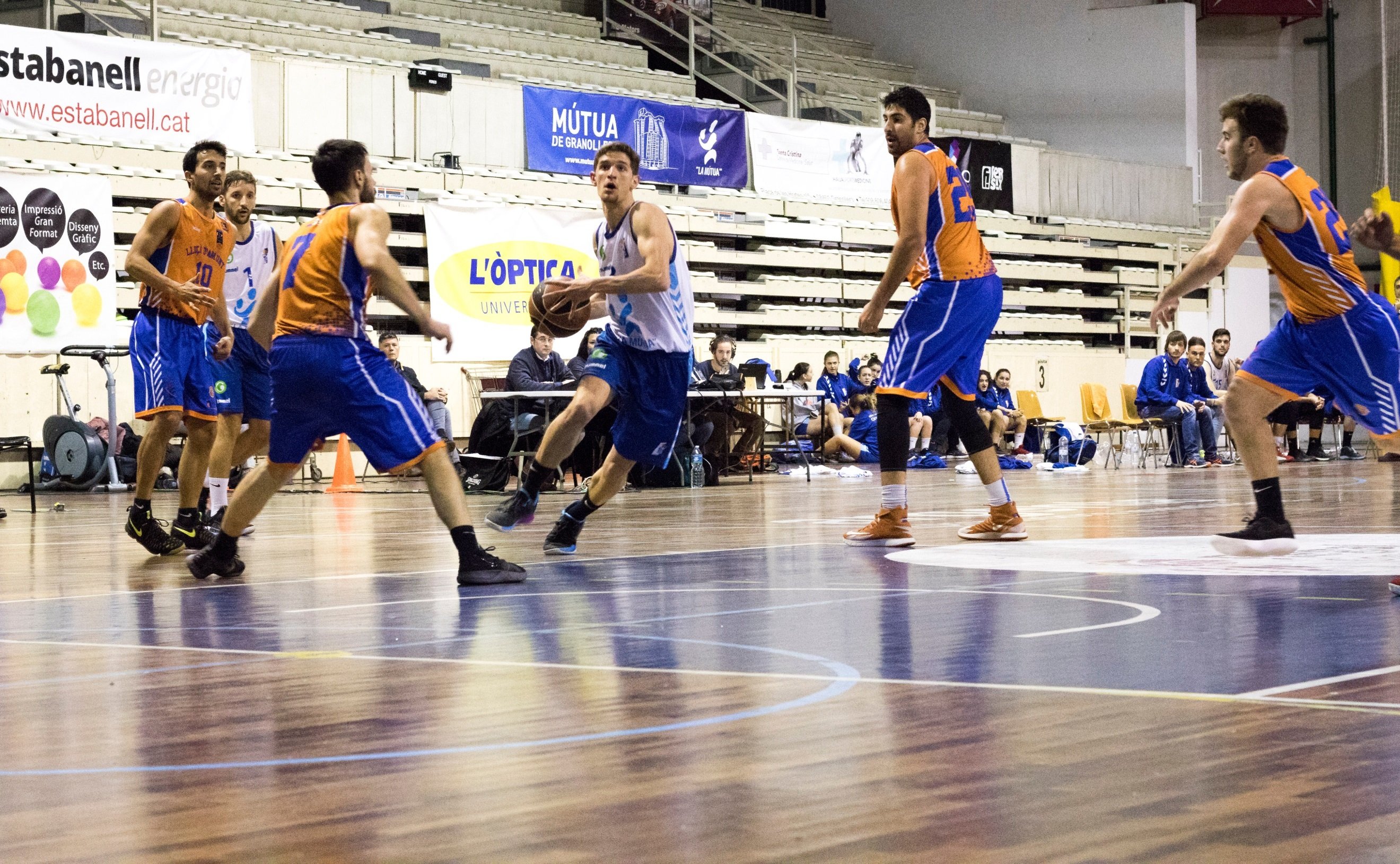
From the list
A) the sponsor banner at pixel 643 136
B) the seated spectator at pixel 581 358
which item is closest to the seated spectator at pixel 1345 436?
the sponsor banner at pixel 643 136

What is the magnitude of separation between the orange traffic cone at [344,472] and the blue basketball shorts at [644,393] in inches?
299

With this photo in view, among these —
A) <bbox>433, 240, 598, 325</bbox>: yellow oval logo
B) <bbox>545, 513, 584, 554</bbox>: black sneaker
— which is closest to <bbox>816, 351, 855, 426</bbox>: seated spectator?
<bbox>433, 240, 598, 325</bbox>: yellow oval logo

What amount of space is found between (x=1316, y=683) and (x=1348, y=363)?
2.34m

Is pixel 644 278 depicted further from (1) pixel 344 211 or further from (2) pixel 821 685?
(2) pixel 821 685

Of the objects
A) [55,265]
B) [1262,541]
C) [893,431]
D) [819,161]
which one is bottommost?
[1262,541]

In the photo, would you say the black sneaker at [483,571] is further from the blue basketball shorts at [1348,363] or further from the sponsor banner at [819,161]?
the sponsor banner at [819,161]

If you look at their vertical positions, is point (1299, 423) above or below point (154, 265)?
below

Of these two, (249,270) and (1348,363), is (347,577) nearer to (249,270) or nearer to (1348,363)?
(249,270)

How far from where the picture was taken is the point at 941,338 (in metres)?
6.35

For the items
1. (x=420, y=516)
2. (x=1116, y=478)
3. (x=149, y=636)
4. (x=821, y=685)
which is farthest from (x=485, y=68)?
(x=821, y=685)

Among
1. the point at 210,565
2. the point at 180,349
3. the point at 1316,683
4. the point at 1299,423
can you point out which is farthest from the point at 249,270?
the point at 1299,423

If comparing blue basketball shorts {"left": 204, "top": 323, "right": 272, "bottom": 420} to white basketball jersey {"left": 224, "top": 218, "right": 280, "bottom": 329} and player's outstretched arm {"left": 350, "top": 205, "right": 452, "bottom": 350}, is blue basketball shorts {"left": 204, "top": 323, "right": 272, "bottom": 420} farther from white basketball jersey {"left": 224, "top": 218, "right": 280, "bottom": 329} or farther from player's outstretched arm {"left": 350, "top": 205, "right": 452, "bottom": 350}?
player's outstretched arm {"left": 350, "top": 205, "right": 452, "bottom": 350}

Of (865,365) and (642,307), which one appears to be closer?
(642,307)

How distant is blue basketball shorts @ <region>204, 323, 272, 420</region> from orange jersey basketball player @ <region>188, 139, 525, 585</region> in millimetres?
1884
